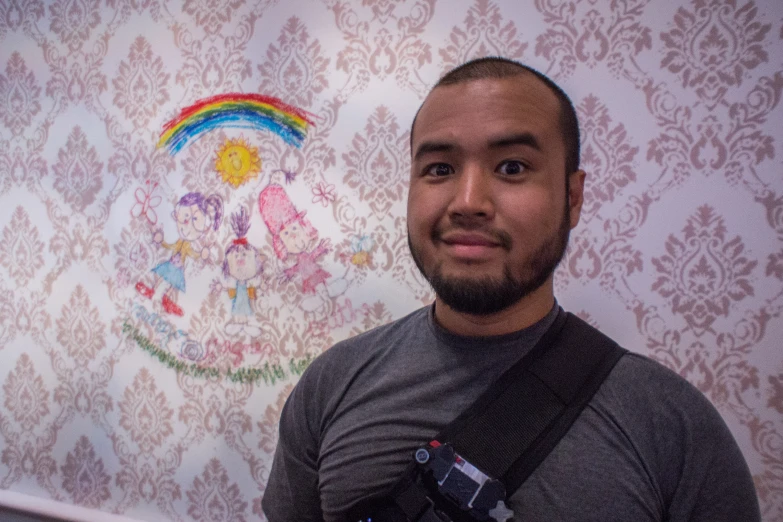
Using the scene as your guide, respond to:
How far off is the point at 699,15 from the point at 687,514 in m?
1.08

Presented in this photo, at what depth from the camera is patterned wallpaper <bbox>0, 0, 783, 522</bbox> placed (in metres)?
1.07

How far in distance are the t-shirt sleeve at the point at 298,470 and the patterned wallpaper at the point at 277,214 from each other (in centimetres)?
57

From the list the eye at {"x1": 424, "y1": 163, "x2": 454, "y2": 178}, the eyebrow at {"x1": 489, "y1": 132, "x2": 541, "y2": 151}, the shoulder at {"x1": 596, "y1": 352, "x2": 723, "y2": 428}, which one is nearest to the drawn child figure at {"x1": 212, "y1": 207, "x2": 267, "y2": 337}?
the eye at {"x1": 424, "y1": 163, "x2": 454, "y2": 178}

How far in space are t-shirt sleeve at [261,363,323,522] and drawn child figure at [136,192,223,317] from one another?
86 centimetres

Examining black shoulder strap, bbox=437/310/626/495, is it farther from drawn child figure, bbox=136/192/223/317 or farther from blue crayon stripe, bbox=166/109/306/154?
drawn child figure, bbox=136/192/223/317

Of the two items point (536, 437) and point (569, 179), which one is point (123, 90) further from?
point (536, 437)

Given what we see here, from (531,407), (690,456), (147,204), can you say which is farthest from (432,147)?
(147,204)

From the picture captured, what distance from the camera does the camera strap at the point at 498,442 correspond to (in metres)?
0.58

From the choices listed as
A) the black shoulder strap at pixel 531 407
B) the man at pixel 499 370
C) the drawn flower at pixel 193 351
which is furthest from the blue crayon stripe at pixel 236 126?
the black shoulder strap at pixel 531 407

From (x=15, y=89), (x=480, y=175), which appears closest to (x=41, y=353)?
(x=15, y=89)

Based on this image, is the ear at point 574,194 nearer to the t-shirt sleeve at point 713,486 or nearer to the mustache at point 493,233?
the mustache at point 493,233

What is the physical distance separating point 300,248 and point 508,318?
850 millimetres

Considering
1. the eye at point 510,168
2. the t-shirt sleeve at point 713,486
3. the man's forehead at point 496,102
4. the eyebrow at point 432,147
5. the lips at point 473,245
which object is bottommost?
the t-shirt sleeve at point 713,486

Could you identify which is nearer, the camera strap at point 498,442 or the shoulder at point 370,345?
the camera strap at point 498,442
